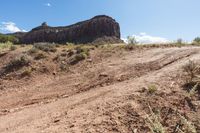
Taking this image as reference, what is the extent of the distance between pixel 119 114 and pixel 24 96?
560cm

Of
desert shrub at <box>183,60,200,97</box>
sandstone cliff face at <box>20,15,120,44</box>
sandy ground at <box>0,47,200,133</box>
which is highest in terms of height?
sandstone cliff face at <box>20,15,120,44</box>

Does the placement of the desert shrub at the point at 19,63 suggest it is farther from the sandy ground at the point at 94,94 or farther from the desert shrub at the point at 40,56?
the sandy ground at the point at 94,94

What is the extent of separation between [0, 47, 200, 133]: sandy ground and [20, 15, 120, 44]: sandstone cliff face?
4334cm

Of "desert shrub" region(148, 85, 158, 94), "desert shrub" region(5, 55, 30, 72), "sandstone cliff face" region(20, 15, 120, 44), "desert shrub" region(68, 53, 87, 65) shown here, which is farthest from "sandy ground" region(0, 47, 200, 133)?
"sandstone cliff face" region(20, 15, 120, 44)

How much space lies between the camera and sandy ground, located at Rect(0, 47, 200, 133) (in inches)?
284

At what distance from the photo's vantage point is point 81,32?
61375mm

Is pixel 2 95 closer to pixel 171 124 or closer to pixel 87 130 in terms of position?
pixel 87 130

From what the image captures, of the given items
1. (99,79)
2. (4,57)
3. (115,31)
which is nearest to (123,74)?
(99,79)

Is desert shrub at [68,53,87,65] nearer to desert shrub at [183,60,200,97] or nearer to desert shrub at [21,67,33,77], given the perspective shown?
desert shrub at [21,67,33,77]

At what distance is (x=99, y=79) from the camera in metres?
11.9

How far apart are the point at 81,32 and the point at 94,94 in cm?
5253

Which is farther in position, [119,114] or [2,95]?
[2,95]

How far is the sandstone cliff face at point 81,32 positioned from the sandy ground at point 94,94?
142 feet

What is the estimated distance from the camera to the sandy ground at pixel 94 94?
7.22 m
